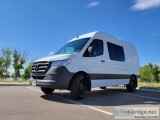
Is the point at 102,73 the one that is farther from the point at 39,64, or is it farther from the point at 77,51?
the point at 39,64

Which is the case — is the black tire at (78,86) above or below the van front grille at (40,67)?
below

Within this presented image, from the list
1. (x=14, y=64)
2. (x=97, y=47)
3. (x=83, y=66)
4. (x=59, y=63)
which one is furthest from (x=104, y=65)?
(x=14, y=64)

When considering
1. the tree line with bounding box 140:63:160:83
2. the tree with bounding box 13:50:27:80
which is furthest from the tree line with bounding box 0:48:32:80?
the tree line with bounding box 140:63:160:83

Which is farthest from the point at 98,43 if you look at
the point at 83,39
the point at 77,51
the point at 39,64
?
the point at 39,64

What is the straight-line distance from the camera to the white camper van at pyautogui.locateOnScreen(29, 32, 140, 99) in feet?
26.9

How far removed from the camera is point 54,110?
6.37 metres

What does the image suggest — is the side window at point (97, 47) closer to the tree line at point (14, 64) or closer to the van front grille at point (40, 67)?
the van front grille at point (40, 67)

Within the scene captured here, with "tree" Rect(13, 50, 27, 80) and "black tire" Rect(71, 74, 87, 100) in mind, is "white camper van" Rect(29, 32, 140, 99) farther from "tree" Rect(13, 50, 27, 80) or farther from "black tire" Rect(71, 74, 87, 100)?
"tree" Rect(13, 50, 27, 80)

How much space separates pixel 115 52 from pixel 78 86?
3.75m

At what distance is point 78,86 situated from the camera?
8.47 meters

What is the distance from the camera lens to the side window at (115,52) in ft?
35.9

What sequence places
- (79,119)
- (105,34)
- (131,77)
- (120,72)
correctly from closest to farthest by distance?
(79,119) → (105,34) → (120,72) → (131,77)

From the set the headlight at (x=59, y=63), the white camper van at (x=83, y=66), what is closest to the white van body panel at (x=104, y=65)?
the white camper van at (x=83, y=66)

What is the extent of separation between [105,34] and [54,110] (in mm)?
5314
